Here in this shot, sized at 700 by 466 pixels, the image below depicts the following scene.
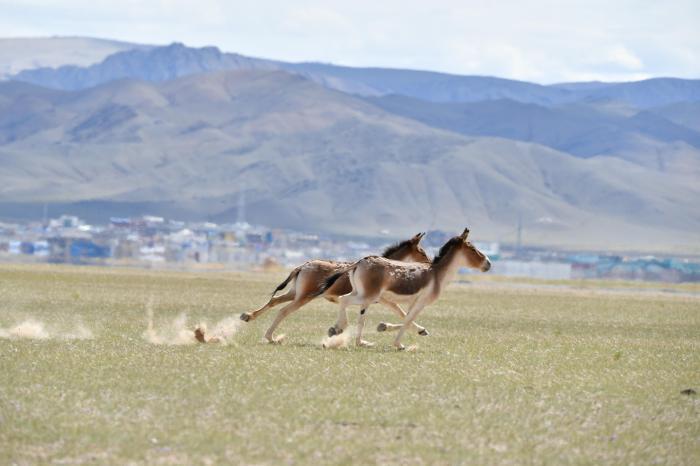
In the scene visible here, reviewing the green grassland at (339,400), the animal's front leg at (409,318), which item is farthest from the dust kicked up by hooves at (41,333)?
the animal's front leg at (409,318)

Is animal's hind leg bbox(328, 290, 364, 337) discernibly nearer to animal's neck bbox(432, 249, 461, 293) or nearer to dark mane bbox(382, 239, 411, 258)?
animal's neck bbox(432, 249, 461, 293)

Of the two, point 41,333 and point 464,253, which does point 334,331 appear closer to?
point 464,253

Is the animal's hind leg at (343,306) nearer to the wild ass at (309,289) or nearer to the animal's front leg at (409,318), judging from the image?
the wild ass at (309,289)

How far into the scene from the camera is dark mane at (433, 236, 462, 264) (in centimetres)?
2453

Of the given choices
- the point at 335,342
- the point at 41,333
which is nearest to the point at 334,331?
the point at 335,342

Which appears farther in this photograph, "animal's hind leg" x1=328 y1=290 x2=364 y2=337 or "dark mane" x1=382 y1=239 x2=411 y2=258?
"dark mane" x1=382 y1=239 x2=411 y2=258

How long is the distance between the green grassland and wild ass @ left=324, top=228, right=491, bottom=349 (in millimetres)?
767

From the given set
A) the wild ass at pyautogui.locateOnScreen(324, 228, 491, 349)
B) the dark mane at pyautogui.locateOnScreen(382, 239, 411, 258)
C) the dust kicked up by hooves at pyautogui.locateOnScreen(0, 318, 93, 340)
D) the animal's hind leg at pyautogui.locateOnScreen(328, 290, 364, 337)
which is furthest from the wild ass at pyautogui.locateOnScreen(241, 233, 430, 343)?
the dust kicked up by hooves at pyautogui.locateOnScreen(0, 318, 93, 340)

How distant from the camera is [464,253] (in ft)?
81.9

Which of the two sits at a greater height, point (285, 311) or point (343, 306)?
point (343, 306)

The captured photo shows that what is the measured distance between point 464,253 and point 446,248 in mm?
387

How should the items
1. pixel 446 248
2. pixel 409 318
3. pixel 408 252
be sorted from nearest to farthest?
pixel 409 318 < pixel 446 248 < pixel 408 252

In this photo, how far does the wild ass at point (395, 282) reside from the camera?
2350 cm

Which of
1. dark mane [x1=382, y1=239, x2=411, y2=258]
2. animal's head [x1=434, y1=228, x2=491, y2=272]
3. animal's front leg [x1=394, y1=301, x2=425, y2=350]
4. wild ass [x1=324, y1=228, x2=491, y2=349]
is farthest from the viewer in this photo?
dark mane [x1=382, y1=239, x2=411, y2=258]
